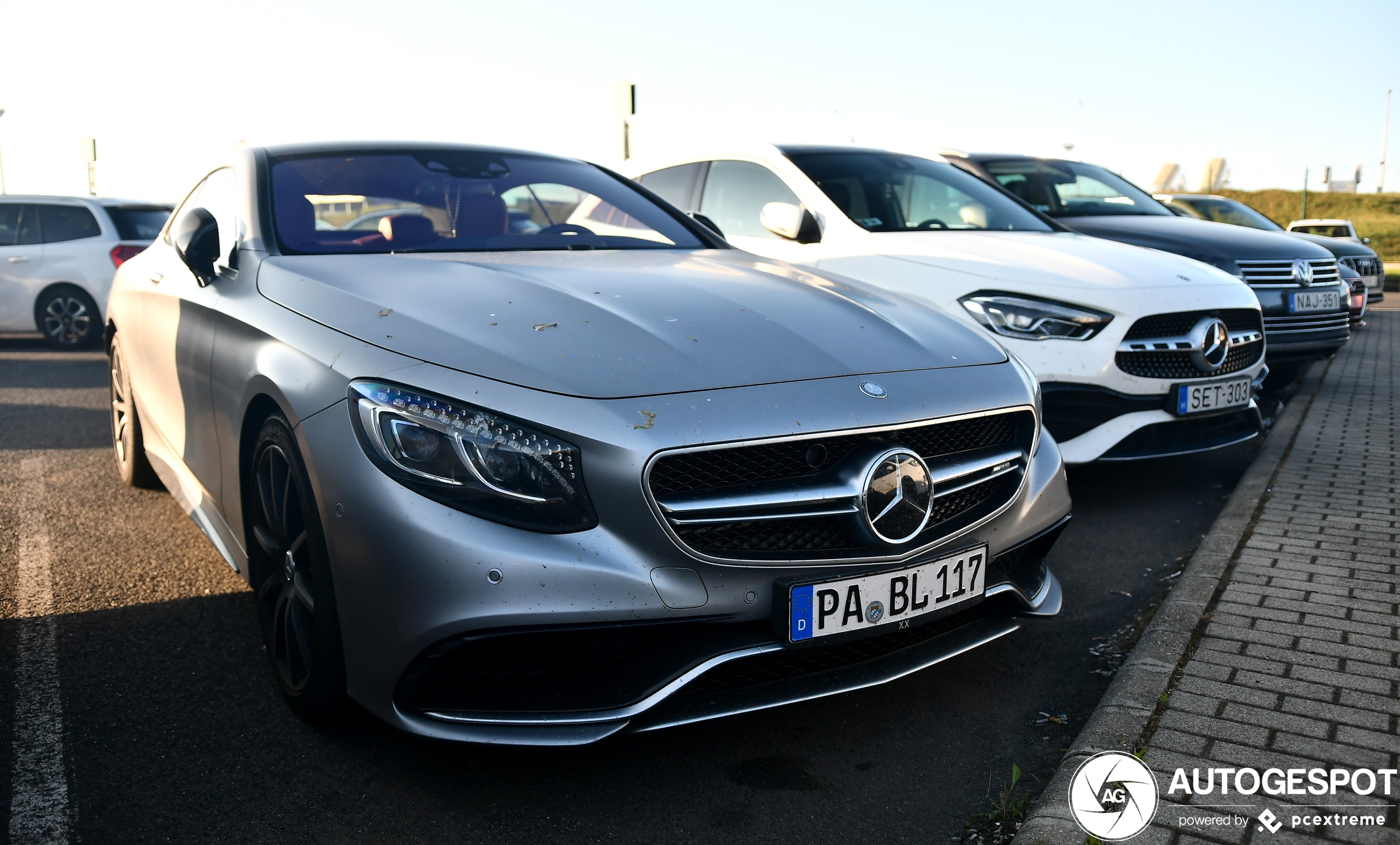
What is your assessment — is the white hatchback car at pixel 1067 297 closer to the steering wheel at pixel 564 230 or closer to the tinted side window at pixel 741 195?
the tinted side window at pixel 741 195

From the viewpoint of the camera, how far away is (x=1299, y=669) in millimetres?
2883

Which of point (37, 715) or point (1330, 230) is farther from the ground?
point (1330, 230)

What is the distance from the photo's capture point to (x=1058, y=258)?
198 inches

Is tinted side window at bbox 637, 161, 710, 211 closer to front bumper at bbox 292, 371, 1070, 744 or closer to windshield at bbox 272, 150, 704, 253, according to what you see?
windshield at bbox 272, 150, 704, 253

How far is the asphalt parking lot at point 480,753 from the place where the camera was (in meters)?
2.38

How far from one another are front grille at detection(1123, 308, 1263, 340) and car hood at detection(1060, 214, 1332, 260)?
2.03m

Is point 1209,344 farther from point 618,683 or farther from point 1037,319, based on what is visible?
point 618,683

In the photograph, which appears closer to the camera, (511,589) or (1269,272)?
(511,589)

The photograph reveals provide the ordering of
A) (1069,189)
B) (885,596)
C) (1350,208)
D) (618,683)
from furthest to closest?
(1350,208)
(1069,189)
(885,596)
(618,683)

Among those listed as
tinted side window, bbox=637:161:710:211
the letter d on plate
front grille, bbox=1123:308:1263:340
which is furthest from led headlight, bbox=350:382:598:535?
tinted side window, bbox=637:161:710:211

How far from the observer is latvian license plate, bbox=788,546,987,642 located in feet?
7.66

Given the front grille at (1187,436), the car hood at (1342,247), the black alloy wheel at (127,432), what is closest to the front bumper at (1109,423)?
the front grille at (1187,436)

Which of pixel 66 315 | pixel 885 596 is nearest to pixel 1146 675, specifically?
pixel 885 596

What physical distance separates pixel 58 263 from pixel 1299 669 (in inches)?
463
